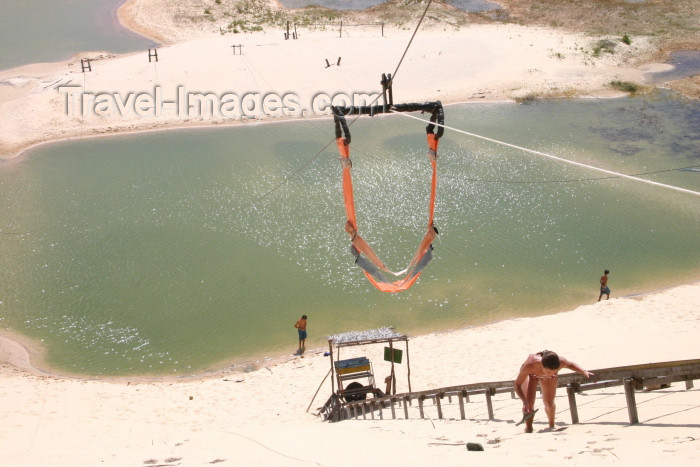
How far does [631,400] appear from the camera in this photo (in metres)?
6.48

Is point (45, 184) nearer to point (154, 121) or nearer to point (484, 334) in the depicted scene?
point (154, 121)

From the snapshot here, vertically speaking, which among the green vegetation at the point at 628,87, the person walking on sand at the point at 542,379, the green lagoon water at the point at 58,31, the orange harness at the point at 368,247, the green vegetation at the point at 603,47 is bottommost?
the person walking on sand at the point at 542,379

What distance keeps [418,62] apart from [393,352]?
24.2 meters

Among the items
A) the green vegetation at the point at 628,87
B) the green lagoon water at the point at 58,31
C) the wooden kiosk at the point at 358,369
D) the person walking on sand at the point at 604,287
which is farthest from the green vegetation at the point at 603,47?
the wooden kiosk at the point at 358,369

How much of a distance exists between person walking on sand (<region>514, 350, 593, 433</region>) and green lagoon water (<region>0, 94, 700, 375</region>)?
9.02m

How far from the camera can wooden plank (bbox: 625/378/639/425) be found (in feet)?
21.0

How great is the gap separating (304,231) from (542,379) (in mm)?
14152

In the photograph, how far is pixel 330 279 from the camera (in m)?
18.4

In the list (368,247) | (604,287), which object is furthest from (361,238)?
(604,287)

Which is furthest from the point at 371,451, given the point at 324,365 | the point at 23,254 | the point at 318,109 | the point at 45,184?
the point at 318,109

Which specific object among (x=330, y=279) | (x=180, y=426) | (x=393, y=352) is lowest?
(x=180, y=426)

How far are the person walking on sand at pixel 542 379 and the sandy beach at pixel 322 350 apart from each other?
0.81 ft

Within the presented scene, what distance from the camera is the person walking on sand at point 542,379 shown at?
684 centimetres

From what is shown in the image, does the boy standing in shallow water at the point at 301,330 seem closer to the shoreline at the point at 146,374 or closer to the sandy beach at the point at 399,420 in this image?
the shoreline at the point at 146,374
